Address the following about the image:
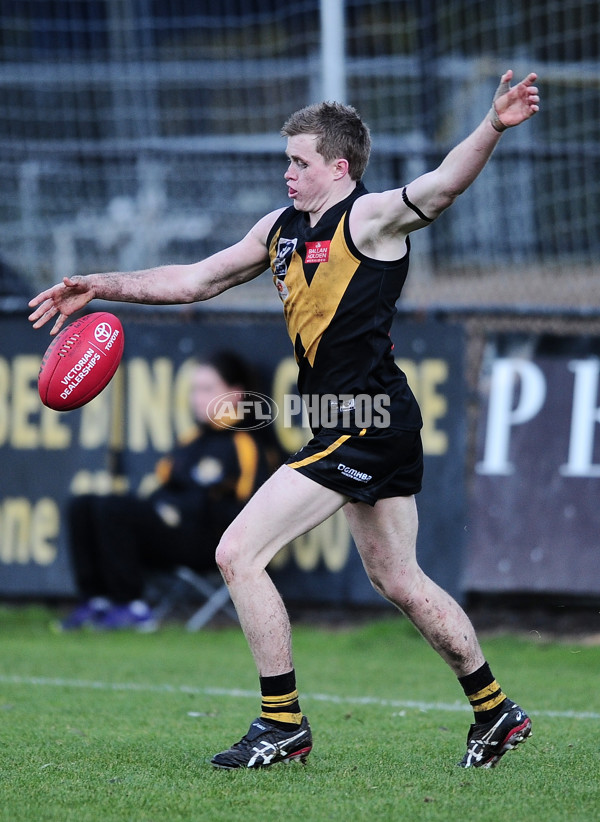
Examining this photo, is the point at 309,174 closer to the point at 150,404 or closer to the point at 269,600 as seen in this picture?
the point at 269,600

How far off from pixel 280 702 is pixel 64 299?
1856mm

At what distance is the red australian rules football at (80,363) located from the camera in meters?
5.04

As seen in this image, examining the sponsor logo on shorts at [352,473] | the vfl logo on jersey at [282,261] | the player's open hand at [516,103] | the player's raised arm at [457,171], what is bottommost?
the sponsor logo on shorts at [352,473]

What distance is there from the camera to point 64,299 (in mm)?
5094

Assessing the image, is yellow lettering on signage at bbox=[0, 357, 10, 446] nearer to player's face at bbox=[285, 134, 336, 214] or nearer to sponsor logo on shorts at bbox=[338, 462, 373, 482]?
player's face at bbox=[285, 134, 336, 214]

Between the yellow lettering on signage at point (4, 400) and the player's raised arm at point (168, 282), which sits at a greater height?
the player's raised arm at point (168, 282)

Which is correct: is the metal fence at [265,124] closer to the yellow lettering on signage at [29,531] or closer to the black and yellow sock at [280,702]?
the yellow lettering on signage at [29,531]

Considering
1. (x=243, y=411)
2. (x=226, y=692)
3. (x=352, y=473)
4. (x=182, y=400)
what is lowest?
(x=226, y=692)

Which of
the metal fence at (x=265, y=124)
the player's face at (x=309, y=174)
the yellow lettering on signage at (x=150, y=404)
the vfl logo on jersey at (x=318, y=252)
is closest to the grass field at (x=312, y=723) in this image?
the yellow lettering on signage at (x=150, y=404)

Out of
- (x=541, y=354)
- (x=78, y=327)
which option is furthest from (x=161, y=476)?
(x=78, y=327)

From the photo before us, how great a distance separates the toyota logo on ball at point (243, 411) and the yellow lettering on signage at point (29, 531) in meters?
1.50

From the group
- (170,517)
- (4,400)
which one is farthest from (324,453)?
(4,400)

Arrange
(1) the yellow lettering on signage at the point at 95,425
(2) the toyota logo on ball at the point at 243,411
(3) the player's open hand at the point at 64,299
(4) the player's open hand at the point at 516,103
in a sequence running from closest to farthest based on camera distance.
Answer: (4) the player's open hand at the point at 516,103 → (3) the player's open hand at the point at 64,299 → (2) the toyota logo on ball at the point at 243,411 → (1) the yellow lettering on signage at the point at 95,425

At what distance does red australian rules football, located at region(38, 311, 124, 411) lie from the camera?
504 cm
